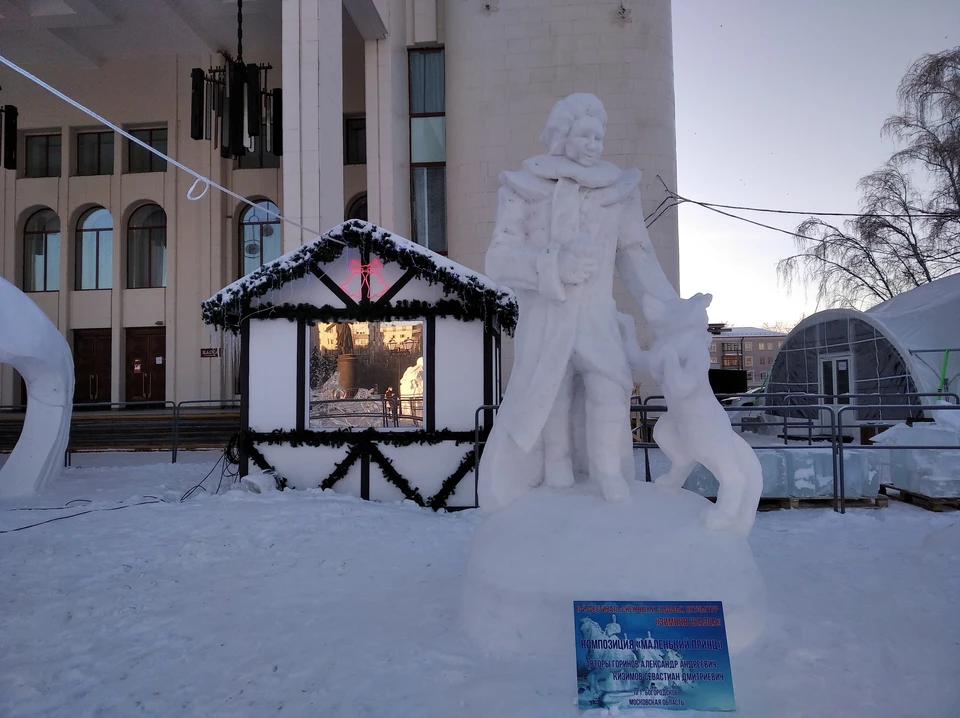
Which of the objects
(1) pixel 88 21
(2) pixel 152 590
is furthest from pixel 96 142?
(2) pixel 152 590

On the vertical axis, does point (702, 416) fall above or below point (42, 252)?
below

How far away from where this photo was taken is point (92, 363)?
1811 centimetres

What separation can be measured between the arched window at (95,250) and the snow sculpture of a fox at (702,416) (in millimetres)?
18406

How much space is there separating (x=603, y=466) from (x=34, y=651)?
2.87m

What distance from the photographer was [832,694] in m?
2.60

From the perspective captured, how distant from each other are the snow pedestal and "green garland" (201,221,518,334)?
4434 millimetres

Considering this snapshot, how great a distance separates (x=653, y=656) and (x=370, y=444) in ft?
18.0

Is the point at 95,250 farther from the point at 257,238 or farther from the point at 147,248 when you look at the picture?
the point at 257,238

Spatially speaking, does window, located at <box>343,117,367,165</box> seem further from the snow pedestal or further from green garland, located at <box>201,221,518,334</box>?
the snow pedestal

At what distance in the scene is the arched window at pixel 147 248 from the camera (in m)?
18.1

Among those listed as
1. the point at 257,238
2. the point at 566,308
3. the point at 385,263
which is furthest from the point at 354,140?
the point at 566,308

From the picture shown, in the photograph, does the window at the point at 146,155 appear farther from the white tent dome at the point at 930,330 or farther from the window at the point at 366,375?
the white tent dome at the point at 930,330

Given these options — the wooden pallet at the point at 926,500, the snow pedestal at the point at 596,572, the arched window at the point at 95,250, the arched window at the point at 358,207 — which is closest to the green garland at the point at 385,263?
the snow pedestal at the point at 596,572

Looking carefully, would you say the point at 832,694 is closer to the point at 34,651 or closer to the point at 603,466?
the point at 603,466
